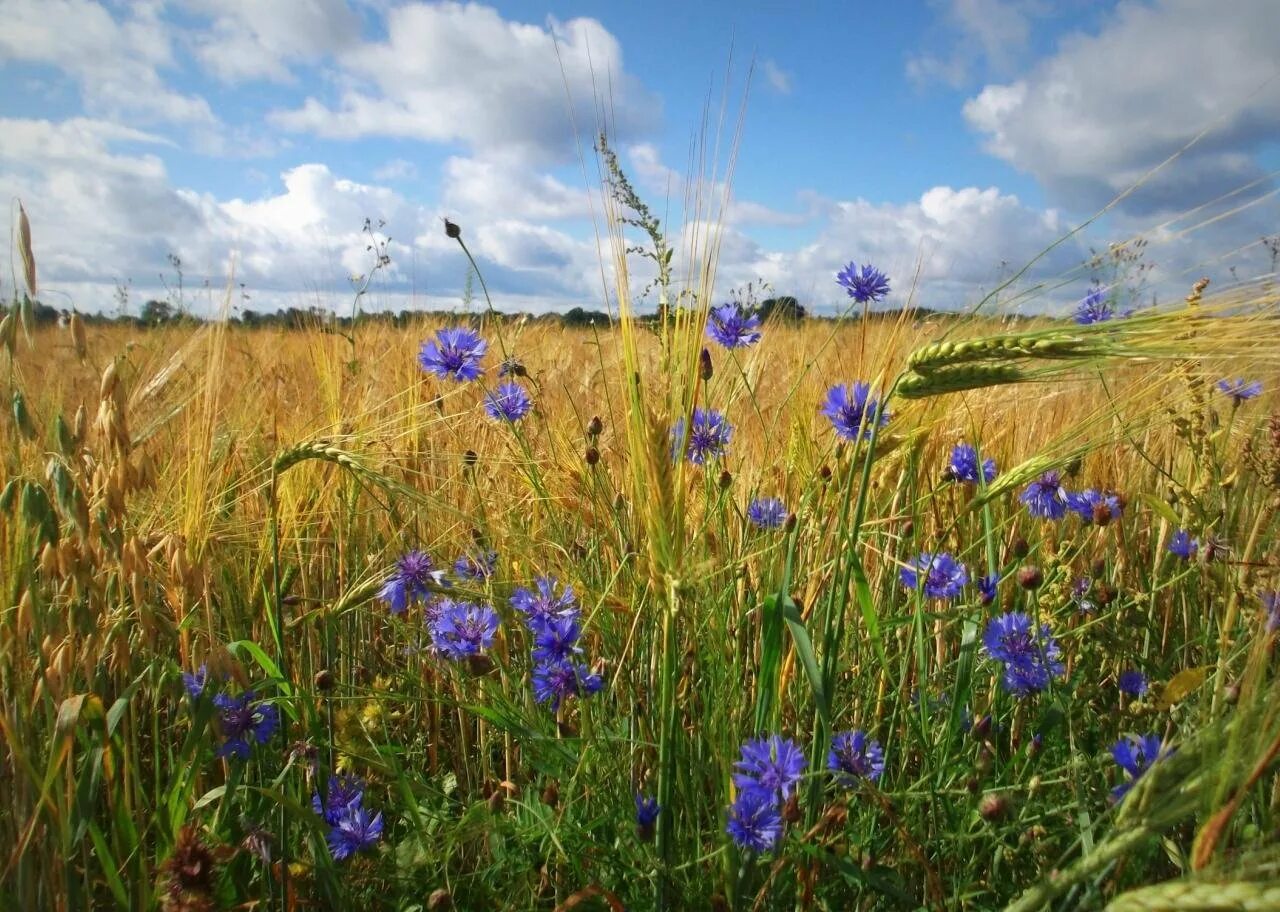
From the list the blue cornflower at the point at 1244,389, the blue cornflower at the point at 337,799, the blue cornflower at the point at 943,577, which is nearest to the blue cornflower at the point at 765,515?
the blue cornflower at the point at 943,577

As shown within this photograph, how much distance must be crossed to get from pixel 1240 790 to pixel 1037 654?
0.65 m

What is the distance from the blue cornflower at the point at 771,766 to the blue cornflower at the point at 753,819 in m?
0.01

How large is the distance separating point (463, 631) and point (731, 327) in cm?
104

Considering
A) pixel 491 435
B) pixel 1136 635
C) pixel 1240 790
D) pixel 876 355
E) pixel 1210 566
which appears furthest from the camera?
pixel 491 435

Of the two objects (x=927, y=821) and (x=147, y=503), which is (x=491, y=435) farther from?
(x=927, y=821)

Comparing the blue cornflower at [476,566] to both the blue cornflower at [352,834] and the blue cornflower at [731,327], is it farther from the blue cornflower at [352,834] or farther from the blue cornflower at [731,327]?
the blue cornflower at [731,327]

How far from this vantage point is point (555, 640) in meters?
1.13

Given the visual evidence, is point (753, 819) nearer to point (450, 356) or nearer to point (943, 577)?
point (943, 577)

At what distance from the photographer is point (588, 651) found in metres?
1.40

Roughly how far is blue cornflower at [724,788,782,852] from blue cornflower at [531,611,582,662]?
0.33 meters

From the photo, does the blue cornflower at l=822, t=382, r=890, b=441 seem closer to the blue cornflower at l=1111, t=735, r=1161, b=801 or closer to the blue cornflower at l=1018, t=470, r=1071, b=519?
the blue cornflower at l=1018, t=470, r=1071, b=519

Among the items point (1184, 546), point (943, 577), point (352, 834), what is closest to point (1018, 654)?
point (943, 577)

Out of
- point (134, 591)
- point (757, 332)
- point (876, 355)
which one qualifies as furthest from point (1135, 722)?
point (134, 591)

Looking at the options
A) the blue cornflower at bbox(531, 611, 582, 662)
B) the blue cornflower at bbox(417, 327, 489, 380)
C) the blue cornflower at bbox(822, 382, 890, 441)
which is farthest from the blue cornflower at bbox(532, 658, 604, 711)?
the blue cornflower at bbox(417, 327, 489, 380)
